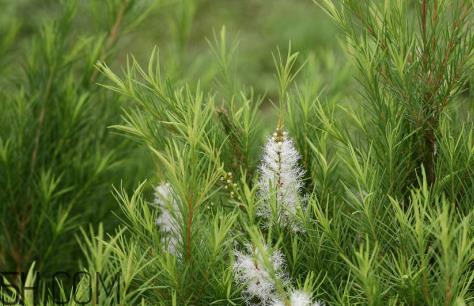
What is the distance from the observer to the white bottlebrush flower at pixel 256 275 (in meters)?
0.96

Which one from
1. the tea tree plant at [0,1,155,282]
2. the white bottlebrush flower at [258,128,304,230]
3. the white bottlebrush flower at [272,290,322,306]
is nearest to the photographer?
→ the white bottlebrush flower at [272,290,322,306]

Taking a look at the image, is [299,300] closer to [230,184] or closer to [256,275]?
[256,275]

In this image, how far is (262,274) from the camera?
0.97 m

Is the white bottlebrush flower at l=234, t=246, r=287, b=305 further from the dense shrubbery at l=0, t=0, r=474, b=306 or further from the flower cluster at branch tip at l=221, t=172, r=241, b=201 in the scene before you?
the flower cluster at branch tip at l=221, t=172, r=241, b=201

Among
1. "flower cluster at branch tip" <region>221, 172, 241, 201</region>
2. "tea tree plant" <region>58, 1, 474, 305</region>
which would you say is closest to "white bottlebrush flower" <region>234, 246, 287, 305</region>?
"tea tree plant" <region>58, 1, 474, 305</region>

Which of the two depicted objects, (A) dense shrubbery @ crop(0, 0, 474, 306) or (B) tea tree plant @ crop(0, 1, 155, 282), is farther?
(B) tea tree plant @ crop(0, 1, 155, 282)

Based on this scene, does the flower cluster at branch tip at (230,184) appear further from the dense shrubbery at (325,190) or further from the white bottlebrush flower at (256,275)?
the white bottlebrush flower at (256,275)

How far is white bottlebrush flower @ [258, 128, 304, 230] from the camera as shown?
3.41 ft

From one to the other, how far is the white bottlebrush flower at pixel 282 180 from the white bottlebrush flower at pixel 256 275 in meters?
0.08

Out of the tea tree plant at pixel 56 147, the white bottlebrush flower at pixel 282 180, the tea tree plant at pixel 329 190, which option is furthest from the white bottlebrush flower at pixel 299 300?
the tea tree plant at pixel 56 147

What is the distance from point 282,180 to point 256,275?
0.56 ft

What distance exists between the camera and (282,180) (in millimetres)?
1063

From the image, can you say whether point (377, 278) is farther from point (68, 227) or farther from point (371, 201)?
point (68, 227)

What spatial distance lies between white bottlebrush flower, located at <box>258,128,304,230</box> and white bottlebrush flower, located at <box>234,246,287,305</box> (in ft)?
0.25
